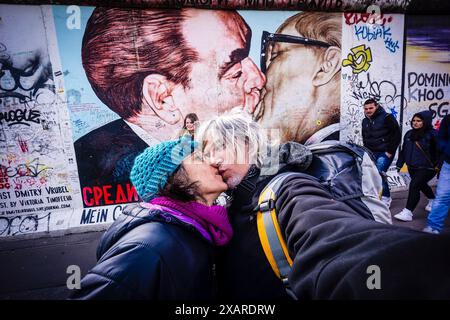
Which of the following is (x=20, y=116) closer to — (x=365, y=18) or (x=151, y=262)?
(x=151, y=262)

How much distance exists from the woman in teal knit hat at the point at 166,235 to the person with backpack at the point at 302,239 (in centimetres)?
11

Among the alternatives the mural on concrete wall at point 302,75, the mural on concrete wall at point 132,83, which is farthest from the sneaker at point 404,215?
the mural on concrete wall at point 132,83

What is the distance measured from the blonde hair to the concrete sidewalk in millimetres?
2760

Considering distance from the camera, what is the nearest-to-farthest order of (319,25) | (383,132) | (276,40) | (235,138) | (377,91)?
(235,138) < (383,132) < (276,40) < (319,25) < (377,91)

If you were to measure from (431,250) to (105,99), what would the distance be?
5.13m

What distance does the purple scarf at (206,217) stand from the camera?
1.19 metres

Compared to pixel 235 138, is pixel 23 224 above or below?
below

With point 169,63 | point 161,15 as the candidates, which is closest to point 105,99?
point 169,63

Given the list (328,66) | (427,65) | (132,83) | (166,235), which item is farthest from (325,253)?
(427,65)

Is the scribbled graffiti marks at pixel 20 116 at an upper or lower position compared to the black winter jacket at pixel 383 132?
upper

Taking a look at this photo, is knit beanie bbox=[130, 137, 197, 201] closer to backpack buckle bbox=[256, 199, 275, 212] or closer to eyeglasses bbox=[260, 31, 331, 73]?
backpack buckle bbox=[256, 199, 275, 212]

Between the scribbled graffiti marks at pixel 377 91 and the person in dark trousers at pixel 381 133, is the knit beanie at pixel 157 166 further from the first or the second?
the scribbled graffiti marks at pixel 377 91

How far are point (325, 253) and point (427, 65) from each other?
23.1 feet

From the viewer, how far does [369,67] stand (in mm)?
5652
